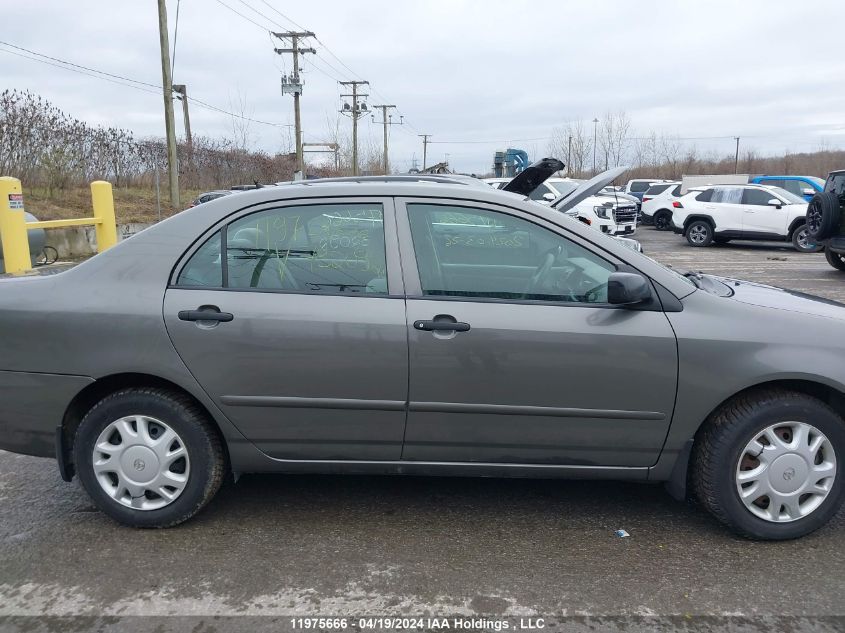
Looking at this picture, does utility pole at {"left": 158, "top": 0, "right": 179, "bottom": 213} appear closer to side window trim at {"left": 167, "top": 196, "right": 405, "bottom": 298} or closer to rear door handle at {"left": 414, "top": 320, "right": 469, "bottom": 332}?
side window trim at {"left": 167, "top": 196, "right": 405, "bottom": 298}

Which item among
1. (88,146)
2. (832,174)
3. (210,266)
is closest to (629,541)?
(210,266)

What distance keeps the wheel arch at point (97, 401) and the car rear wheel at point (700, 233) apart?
18096mm

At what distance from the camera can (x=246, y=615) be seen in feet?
8.61

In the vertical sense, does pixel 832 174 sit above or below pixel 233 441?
above

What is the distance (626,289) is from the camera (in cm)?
293

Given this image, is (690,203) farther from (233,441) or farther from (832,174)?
(233,441)

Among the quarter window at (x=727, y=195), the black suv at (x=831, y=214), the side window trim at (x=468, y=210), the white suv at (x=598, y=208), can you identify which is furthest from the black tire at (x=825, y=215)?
the side window trim at (x=468, y=210)

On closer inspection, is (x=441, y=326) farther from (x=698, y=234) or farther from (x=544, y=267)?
(x=698, y=234)

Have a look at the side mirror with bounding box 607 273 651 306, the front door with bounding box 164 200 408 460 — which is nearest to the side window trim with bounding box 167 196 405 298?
the front door with bounding box 164 200 408 460

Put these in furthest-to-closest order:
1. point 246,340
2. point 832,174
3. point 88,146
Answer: point 88,146, point 832,174, point 246,340

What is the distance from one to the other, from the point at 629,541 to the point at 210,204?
8.29ft

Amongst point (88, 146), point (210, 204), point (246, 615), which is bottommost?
point (246, 615)

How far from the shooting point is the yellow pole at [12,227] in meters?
9.76

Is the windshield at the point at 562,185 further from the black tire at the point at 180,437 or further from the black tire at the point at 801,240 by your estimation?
the black tire at the point at 180,437
